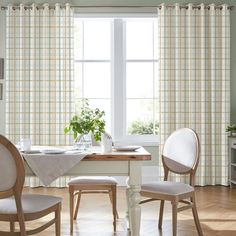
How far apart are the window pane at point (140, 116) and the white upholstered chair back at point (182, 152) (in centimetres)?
258

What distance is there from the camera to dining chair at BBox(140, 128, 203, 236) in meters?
3.15

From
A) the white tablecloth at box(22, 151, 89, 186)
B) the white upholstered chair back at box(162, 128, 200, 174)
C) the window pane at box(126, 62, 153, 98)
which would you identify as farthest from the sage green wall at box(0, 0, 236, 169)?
the white tablecloth at box(22, 151, 89, 186)

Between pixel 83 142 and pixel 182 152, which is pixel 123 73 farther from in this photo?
pixel 83 142

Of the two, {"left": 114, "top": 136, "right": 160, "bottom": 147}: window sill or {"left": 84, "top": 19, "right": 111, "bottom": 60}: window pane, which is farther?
{"left": 84, "top": 19, "right": 111, "bottom": 60}: window pane

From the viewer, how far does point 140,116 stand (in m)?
6.30

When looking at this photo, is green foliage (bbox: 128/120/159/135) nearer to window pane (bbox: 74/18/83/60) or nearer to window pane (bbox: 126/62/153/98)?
window pane (bbox: 126/62/153/98)

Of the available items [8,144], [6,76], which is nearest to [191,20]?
[6,76]

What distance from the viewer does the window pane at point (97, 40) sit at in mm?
6230

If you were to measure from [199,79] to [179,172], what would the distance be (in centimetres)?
262

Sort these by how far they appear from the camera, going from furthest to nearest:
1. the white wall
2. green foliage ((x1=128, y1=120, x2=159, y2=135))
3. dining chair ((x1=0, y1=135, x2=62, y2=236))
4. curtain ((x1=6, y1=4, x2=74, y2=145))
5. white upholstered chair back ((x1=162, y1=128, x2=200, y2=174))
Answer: green foliage ((x1=128, y1=120, x2=159, y2=135)) < the white wall < curtain ((x1=6, y1=4, x2=74, y2=145)) < white upholstered chair back ((x1=162, y1=128, x2=200, y2=174)) < dining chair ((x1=0, y1=135, x2=62, y2=236))

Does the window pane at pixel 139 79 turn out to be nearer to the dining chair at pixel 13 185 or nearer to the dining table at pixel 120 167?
the dining table at pixel 120 167

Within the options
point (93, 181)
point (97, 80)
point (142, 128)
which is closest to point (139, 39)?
point (97, 80)

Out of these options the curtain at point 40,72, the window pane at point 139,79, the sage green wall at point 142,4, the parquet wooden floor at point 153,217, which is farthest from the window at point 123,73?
the parquet wooden floor at point 153,217

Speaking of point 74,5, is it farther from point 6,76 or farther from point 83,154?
point 83,154
